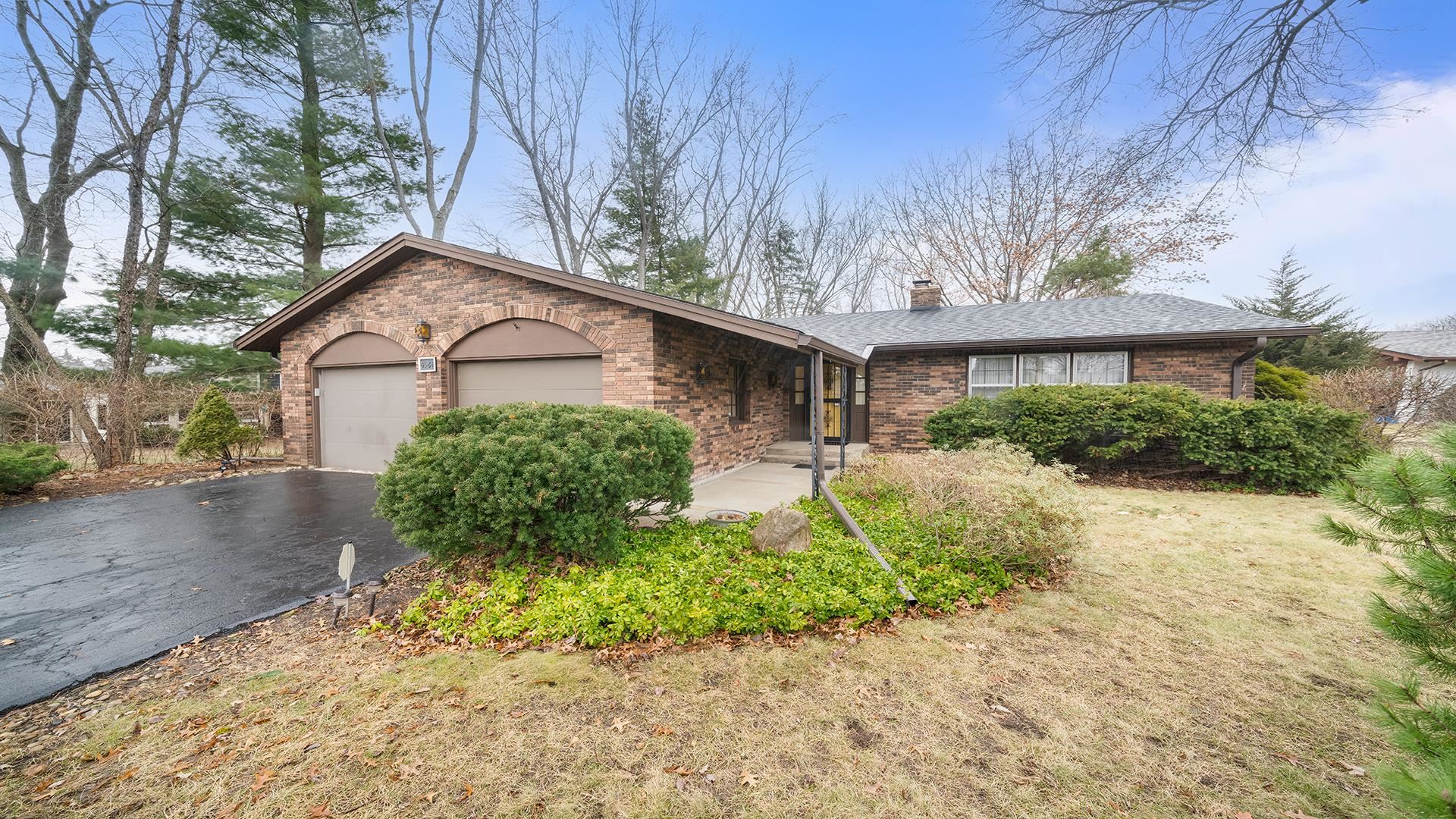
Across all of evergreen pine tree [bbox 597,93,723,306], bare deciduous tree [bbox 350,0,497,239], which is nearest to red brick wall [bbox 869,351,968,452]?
evergreen pine tree [bbox 597,93,723,306]

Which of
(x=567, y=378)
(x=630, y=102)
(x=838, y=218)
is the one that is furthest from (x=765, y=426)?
(x=838, y=218)

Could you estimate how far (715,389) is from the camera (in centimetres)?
888

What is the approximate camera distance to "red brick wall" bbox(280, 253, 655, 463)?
7379mm

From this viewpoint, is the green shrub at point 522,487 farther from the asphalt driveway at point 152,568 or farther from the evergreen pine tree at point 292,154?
the evergreen pine tree at point 292,154

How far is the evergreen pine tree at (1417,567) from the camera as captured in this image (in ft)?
4.99

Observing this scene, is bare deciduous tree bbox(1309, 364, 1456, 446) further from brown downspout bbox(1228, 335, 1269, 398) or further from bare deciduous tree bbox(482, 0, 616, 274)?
bare deciduous tree bbox(482, 0, 616, 274)

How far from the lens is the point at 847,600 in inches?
150

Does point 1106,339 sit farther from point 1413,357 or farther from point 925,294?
point 1413,357

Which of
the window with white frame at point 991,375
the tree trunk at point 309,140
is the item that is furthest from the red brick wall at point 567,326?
the tree trunk at point 309,140

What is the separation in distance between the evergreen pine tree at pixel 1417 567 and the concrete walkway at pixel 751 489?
4800 mm

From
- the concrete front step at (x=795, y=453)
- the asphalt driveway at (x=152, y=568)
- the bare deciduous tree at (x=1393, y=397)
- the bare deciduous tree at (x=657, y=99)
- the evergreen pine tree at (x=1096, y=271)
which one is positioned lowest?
the asphalt driveway at (x=152, y=568)

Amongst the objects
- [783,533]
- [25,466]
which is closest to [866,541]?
[783,533]

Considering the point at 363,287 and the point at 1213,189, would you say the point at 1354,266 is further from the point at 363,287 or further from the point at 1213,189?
the point at 363,287

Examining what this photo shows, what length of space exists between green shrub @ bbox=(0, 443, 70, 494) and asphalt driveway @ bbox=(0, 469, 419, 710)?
543 mm
